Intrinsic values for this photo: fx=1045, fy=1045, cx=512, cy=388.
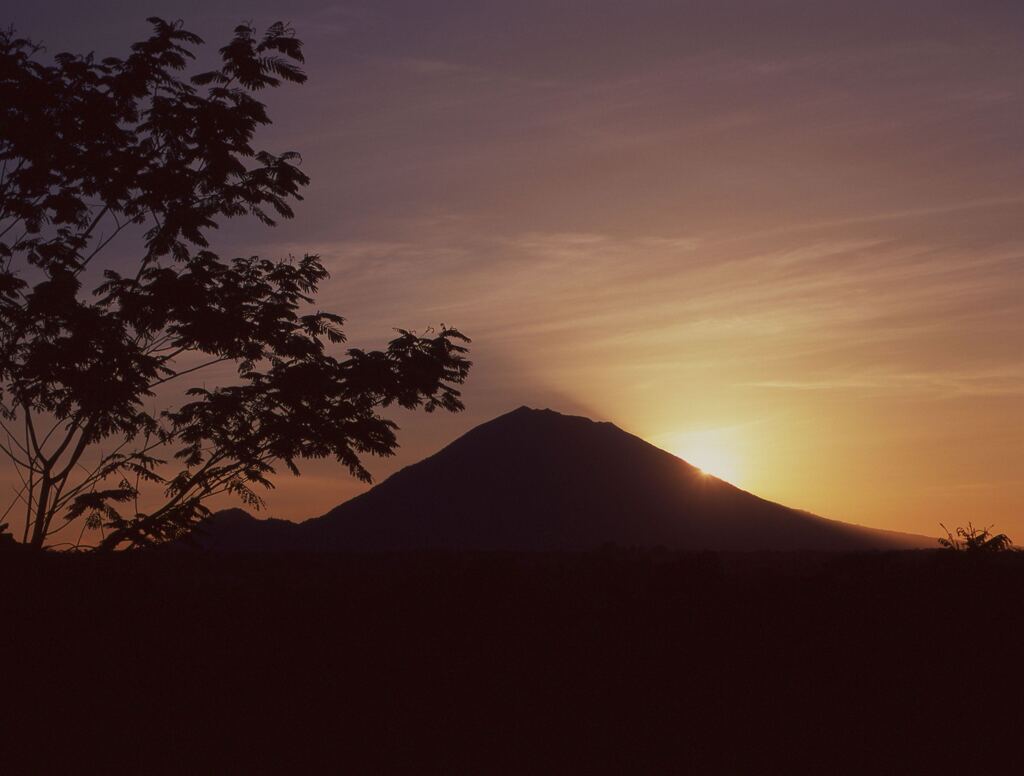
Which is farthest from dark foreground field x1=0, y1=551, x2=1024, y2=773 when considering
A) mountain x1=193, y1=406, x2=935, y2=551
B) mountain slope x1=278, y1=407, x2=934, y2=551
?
mountain slope x1=278, y1=407, x2=934, y2=551

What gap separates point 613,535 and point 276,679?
88.9m

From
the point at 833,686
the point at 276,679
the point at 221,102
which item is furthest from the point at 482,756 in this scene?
the point at 221,102

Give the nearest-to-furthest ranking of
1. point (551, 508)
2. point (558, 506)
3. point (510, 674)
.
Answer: point (510, 674)
point (551, 508)
point (558, 506)

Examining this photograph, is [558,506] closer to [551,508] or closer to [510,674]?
[551,508]

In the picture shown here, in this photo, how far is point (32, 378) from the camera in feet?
59.3

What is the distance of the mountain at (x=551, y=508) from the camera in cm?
9838

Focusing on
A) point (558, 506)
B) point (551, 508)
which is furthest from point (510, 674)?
point (558, 506)

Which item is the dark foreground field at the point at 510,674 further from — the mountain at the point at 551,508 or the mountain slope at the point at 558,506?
the mountain slope at the point at 558,506

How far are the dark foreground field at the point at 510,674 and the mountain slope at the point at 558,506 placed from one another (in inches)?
2847

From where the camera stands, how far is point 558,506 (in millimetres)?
107750

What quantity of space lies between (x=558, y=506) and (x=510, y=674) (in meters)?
92.7

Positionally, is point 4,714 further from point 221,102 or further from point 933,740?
point 933,740

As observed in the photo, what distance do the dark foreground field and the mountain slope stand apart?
237 feet

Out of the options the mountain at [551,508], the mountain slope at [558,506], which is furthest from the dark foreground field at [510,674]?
the mountain slope at [558,506]
